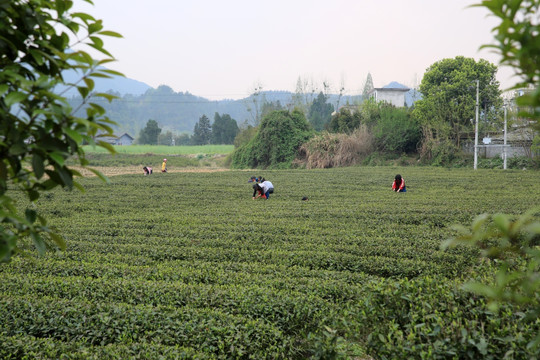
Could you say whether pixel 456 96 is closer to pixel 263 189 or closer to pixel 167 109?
pixel 263 189

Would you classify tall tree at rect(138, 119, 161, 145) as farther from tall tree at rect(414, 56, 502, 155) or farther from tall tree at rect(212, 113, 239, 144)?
tall tree at rect(414, 56, 502, 155)

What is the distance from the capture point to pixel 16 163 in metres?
1.79

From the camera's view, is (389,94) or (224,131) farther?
(224,131)

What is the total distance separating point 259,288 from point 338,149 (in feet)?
105

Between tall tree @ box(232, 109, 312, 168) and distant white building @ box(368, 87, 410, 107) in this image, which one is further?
distant white building @ box(368, 87, 410, 107)

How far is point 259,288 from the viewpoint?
544cm

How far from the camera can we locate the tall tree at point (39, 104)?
67.5 inches

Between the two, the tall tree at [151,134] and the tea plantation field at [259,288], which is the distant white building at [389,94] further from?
the tea plantation field at [259,288]

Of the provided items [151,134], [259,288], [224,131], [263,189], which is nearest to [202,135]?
[224,131]

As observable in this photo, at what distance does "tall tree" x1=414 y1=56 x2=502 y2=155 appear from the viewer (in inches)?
1264

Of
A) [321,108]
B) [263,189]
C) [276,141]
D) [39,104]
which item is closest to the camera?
[39,104]

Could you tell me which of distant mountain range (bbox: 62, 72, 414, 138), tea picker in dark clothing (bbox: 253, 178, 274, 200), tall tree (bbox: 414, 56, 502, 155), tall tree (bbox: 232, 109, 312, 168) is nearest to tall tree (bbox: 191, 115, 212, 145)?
distant mountain range (bbox: 62, 72, 414, 138)

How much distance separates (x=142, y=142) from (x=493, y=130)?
194ft

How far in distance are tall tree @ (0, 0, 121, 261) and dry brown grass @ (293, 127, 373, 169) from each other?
34.5 meters
